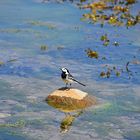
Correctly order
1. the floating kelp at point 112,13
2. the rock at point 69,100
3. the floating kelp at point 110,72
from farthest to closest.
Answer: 1. the floating kelp at point 112,13
2. the floating kelp at point 110,72
3. the rock at point 69,100

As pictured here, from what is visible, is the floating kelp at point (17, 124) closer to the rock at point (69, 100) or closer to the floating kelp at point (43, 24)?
the rock at point (69, 100)

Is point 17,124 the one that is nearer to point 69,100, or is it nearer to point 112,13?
point 69,100

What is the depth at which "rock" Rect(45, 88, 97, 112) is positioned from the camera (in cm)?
1914

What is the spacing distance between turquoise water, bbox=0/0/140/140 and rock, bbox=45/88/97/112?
351mm

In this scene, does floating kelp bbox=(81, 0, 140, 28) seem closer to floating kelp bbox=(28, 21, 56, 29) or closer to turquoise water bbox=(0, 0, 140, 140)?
turquoise water bbox=(0, 0, 140, 140)

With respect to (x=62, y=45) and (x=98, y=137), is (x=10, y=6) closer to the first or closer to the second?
(x=62, y=45)

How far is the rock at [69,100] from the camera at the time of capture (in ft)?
62.8

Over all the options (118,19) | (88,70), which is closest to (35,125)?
(88,70)

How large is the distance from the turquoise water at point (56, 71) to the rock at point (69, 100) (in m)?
0.35

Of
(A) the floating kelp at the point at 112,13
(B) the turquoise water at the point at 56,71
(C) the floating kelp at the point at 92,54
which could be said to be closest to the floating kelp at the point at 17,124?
(B) the turquoise water at the point at 56,71

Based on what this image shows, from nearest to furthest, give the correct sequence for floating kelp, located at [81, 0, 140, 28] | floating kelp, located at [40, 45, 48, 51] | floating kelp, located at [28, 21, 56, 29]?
floating kelp, located at [40, 45, 48, 51] → floating kelp, located at [28, 21, 56, 29] → floating kelp, located at [81, 0, 140, 28]

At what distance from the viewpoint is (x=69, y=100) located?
19156 millimetres

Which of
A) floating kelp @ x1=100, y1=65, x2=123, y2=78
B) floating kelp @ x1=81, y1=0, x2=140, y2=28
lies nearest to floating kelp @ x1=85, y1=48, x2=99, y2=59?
floating kelp @ x1=100, y1=65, x2=123, y2=78

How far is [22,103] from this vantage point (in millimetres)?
19344
